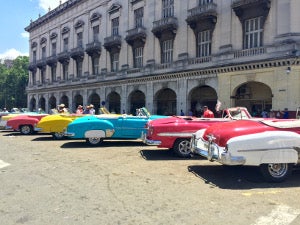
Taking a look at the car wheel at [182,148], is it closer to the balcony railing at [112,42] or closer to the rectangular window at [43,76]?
the balcony railing at [112,42]

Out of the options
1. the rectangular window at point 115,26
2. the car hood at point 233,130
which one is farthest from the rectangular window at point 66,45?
the car hood at point 233,130

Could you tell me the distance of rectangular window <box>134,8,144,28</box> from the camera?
3159cm

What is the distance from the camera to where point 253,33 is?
22078 mm

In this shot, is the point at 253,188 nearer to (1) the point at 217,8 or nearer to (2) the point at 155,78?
(1) the point at 217,8

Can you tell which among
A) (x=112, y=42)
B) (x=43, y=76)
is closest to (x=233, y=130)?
(x=112, y=42)

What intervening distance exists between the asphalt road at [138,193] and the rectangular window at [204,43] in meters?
16.5

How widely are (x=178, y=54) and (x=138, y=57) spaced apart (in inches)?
232

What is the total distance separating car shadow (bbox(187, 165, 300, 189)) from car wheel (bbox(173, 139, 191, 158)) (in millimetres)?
1446

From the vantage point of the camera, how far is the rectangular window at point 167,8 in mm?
28284

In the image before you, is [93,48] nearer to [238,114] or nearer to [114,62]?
[114,62]

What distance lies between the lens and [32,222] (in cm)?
471

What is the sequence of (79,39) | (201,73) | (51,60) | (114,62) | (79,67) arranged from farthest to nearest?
1. (51,60)
2. (79,39)
3. (79,67)
4. (114,62)
5. (201,73)

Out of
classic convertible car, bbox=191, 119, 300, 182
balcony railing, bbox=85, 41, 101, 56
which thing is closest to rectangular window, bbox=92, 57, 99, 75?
balcony railing, bbox=85, 41, 101, 56

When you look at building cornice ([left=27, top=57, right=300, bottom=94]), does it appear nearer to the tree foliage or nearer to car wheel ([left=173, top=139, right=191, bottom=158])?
car wheel ([left=173, top=139, right=191, bottom=158])
